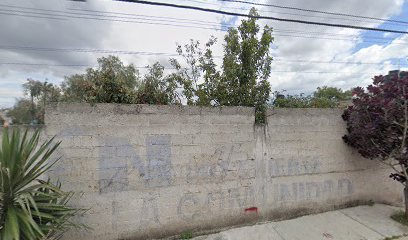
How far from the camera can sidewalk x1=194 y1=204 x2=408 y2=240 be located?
4.32 metres

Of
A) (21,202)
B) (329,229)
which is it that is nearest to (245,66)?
A: (329,229)

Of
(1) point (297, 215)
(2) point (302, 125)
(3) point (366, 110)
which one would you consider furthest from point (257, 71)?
(1) point (297, 215)

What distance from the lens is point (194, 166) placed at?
4.30 metres

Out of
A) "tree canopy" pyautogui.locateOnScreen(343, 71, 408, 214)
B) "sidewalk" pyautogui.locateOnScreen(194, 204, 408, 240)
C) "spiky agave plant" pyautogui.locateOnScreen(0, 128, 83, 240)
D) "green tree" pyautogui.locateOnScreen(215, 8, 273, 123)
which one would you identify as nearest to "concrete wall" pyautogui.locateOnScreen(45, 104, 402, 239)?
"sidewalk" pyautogui.locateOnScreen(194, 204, 408, 240)

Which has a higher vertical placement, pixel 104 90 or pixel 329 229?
pixel 104 90

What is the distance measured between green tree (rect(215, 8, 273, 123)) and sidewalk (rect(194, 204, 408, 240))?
3.04 metres

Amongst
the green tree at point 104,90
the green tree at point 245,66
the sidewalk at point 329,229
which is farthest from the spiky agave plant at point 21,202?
the green tree at point 245,66

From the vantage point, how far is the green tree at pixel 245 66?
6605 mm

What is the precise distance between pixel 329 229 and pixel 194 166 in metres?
2.77

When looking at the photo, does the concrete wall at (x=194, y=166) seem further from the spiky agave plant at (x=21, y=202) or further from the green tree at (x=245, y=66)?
the green tree at (x=245, y=66)

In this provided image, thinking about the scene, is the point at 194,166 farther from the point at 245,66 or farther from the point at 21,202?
the point at 245,66

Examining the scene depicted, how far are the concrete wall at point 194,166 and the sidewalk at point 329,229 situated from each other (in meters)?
0.19

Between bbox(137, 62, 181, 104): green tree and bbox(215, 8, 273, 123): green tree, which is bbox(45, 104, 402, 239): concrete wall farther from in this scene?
bbox(215, 8, 273, 123): green tree

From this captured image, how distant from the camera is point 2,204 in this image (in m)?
2.60
